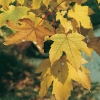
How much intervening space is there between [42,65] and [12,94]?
95.4 inches

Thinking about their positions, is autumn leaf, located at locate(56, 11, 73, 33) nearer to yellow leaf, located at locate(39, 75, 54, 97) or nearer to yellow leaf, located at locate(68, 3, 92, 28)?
yellow leaf, located at locate(68, 3, 92, 28)

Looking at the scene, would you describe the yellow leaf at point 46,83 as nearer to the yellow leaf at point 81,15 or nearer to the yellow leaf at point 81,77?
the yellow leaf at point 81,77

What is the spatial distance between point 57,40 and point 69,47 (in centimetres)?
6

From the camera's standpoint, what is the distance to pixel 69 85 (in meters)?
1.06

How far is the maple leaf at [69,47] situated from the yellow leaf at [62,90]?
176mm

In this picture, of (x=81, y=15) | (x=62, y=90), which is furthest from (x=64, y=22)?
(x=62, y=90)

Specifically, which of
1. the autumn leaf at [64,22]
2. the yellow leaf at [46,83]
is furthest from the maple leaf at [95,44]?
the yellow leaf at [46,83]

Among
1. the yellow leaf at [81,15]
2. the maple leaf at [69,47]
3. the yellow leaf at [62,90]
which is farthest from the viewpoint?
the yellow leaf at [81,15]

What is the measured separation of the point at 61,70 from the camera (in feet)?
3.58

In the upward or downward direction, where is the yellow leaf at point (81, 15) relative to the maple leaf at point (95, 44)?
upward

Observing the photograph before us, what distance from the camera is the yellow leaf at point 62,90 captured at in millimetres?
1035

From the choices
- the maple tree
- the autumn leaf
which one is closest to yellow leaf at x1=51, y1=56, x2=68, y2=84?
the maple tree

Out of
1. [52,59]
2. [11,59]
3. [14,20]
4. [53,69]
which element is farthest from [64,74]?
[11,59]

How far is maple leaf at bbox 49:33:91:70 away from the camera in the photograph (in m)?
0.92
